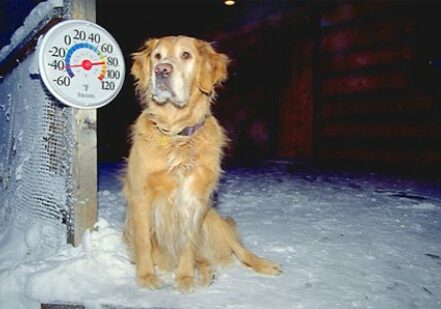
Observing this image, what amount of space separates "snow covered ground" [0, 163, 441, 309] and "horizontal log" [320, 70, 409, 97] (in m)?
3.45

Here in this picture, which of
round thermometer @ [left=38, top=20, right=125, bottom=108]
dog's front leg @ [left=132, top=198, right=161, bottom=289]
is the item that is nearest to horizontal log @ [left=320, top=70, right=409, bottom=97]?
round thermometer @ [left=38, top=20, right=125, bottom=108]

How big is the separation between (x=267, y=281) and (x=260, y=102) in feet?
26.8

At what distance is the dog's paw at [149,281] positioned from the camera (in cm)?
212

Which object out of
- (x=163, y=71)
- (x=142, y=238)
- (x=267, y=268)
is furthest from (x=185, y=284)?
(x=163, y=71)

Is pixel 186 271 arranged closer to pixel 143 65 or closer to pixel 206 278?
pixel 206 278

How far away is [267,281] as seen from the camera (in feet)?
7.25

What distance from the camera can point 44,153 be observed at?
9.57 feet

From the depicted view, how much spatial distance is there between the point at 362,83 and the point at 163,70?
20.1 ft

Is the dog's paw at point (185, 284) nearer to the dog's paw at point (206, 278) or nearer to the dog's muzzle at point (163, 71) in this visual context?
the dog's paw at point (206, 278)

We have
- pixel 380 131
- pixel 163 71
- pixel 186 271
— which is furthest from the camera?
pixel 380 131

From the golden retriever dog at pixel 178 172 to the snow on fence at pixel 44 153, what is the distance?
0.34 metres

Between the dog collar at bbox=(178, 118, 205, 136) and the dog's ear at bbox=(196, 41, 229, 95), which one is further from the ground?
the dog's ear at bbox=(196, 41, 229, 95)

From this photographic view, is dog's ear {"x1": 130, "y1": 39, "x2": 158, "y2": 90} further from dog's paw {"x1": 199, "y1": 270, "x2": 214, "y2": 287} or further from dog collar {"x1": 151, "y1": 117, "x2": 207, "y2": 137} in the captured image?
dog's paw {"x1": 199, "y1": 270, "x2": 214, "y2": 287}

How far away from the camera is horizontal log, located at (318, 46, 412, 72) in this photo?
22.6 ft
